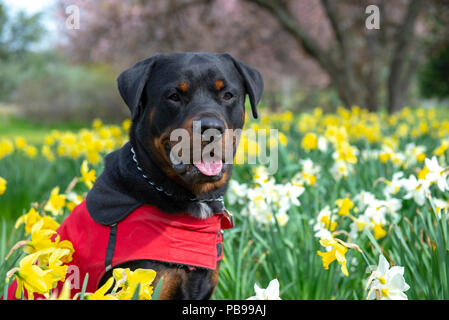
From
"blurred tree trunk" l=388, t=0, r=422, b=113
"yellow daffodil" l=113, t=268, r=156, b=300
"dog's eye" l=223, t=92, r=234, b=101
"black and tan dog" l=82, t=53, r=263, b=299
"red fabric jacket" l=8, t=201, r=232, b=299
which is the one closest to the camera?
"yellow daffodil" l=113, t=268, r=156, b=300

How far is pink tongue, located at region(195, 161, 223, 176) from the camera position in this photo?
1949 mm

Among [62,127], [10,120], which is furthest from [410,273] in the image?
[10,120]

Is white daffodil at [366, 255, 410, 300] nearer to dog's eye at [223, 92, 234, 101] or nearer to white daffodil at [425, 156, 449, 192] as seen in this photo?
white daffodil at [425, 156, 449, 192]

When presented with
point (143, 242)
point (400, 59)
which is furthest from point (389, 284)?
point (400, 59)

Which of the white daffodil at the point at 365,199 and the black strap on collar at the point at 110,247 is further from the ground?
the white daffodil at the point at 365,199

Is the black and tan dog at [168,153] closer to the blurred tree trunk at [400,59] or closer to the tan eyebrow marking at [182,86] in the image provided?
the tan eyebrow marking at [182,86]

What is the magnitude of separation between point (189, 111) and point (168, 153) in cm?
22

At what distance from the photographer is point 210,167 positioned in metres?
2.00

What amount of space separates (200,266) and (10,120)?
19.3m

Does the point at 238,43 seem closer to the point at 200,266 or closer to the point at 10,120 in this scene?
the point at 10,120

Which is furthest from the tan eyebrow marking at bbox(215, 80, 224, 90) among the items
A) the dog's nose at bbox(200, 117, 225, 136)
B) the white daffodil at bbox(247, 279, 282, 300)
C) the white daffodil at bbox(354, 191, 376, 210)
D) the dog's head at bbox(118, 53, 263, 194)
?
the white daffodil at bbox(247, 279, 282, 300)

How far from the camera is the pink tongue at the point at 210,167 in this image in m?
1.95

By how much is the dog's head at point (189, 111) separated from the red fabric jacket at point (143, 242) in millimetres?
211

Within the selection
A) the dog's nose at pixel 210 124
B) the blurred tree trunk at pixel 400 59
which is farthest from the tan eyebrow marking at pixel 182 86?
the blurred tree trunk at pixel 400 59
